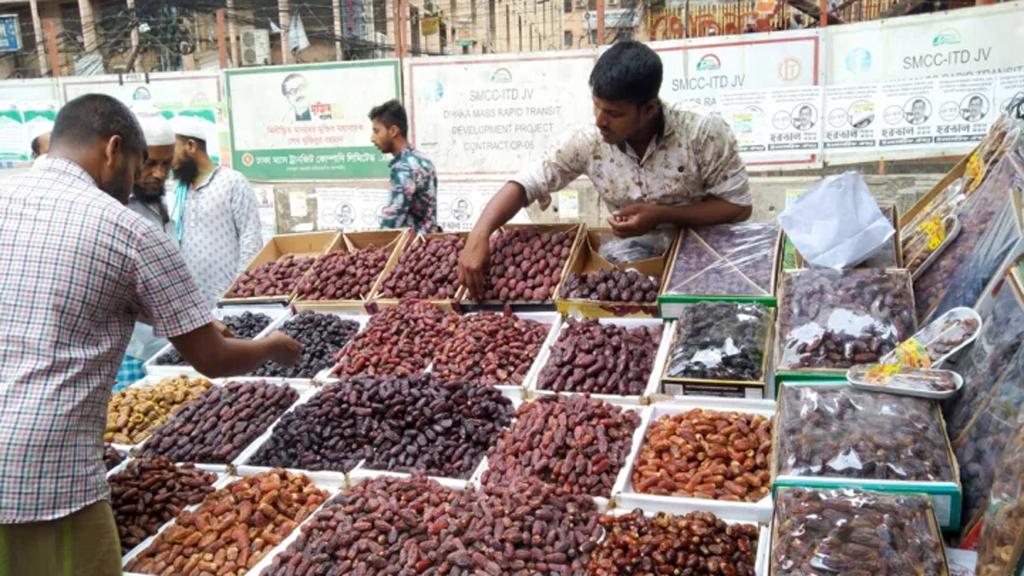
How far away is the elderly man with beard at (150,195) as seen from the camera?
12.6ft

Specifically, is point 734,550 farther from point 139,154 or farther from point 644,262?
point 139,154

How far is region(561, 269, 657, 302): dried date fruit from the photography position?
3.06 metres

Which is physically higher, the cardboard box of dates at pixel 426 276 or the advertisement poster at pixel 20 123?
the advertisement poster at pixel 20 123

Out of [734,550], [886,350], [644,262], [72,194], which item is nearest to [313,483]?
[72,194]

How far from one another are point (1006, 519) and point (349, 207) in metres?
7.78

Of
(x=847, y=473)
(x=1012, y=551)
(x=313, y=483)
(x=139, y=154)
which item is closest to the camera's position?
(x=1012, y=551)

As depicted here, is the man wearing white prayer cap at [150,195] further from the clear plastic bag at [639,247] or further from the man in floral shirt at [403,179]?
the clear plastic bag at [639,247]

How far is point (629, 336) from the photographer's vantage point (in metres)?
2.93

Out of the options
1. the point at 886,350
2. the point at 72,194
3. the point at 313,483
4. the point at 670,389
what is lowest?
the point at 313,483

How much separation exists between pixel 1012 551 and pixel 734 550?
651 millimetres

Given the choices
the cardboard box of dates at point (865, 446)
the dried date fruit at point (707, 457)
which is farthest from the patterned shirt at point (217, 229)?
the cardboard box of dates at point (865, 446)

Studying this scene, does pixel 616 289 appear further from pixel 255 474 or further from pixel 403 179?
pixel 403 179

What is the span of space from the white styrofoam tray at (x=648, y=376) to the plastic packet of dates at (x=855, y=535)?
2.98 ft

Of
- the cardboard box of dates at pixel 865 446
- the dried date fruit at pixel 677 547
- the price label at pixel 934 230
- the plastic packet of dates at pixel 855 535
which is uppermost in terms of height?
the price label at pixel 934 230
